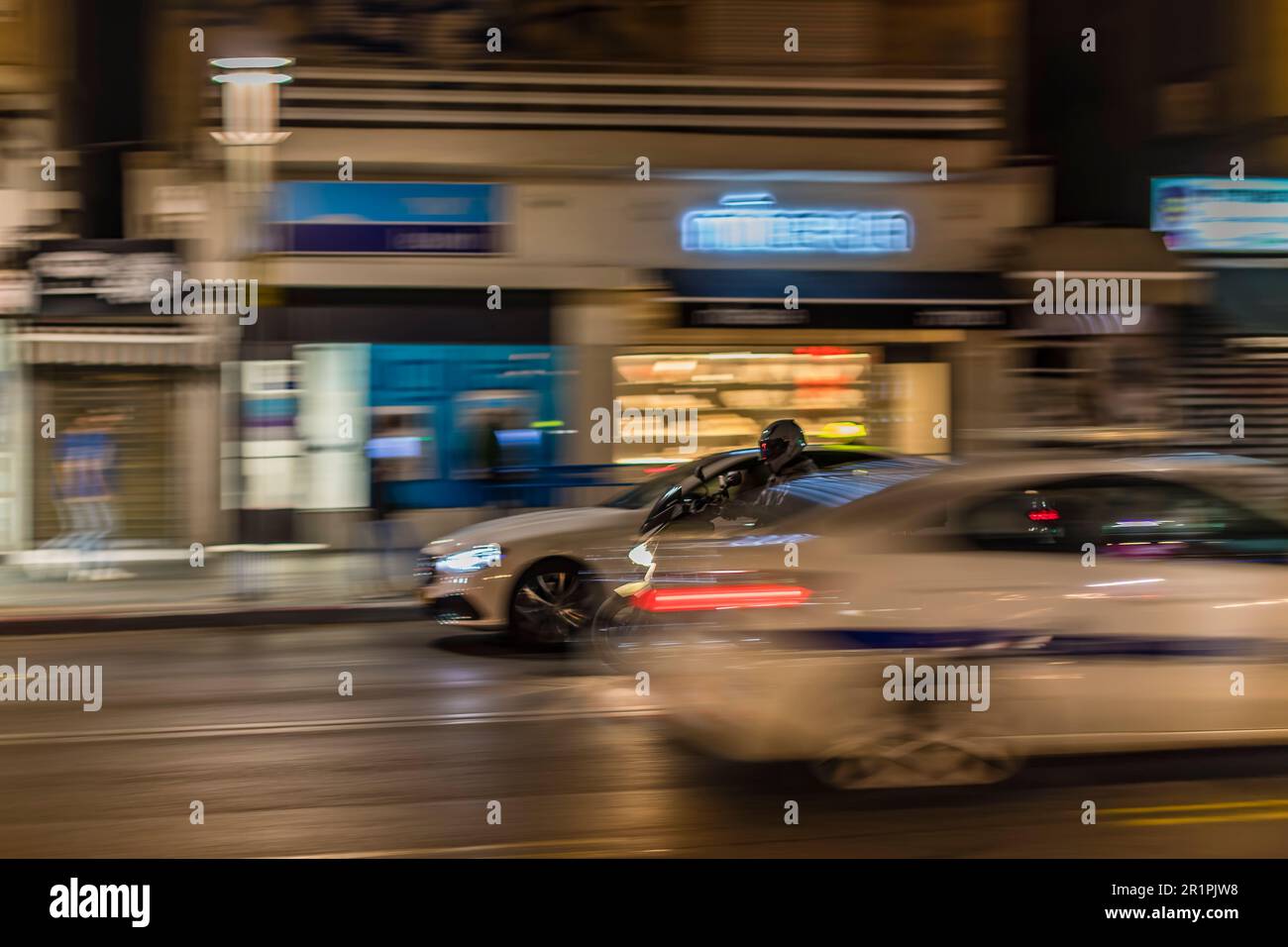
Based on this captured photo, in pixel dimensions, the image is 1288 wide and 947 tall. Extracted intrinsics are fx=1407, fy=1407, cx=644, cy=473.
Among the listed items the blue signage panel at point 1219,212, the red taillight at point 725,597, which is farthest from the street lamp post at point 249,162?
the blue signage panel at point 1219,212

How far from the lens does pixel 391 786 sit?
257 inches

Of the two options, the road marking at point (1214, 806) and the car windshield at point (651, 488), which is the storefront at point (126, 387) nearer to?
the car windshield at point (651, 488)

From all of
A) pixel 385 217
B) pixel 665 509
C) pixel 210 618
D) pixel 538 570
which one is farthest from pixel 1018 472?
pixel 385 217

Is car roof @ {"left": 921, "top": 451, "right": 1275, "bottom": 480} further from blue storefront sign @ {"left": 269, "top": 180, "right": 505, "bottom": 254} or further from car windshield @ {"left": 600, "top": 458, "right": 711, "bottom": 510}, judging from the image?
blue storefront sign @ {"left": 269, "top": 180, "right": 505, "bottom": 254}

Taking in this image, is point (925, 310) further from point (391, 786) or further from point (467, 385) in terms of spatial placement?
point (391, 786)

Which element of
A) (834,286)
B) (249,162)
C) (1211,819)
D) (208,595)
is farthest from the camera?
(834,286)

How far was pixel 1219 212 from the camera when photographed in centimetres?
1902

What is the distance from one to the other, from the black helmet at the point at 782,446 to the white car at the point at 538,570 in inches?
36.5

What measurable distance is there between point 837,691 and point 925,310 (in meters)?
12.6

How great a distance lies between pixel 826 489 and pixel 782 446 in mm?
2607

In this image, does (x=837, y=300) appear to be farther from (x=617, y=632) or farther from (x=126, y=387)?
(x=617, y=632)

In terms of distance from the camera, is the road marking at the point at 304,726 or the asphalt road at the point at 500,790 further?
the road marking at the point at 304,726

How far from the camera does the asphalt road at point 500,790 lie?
5.58 meters
